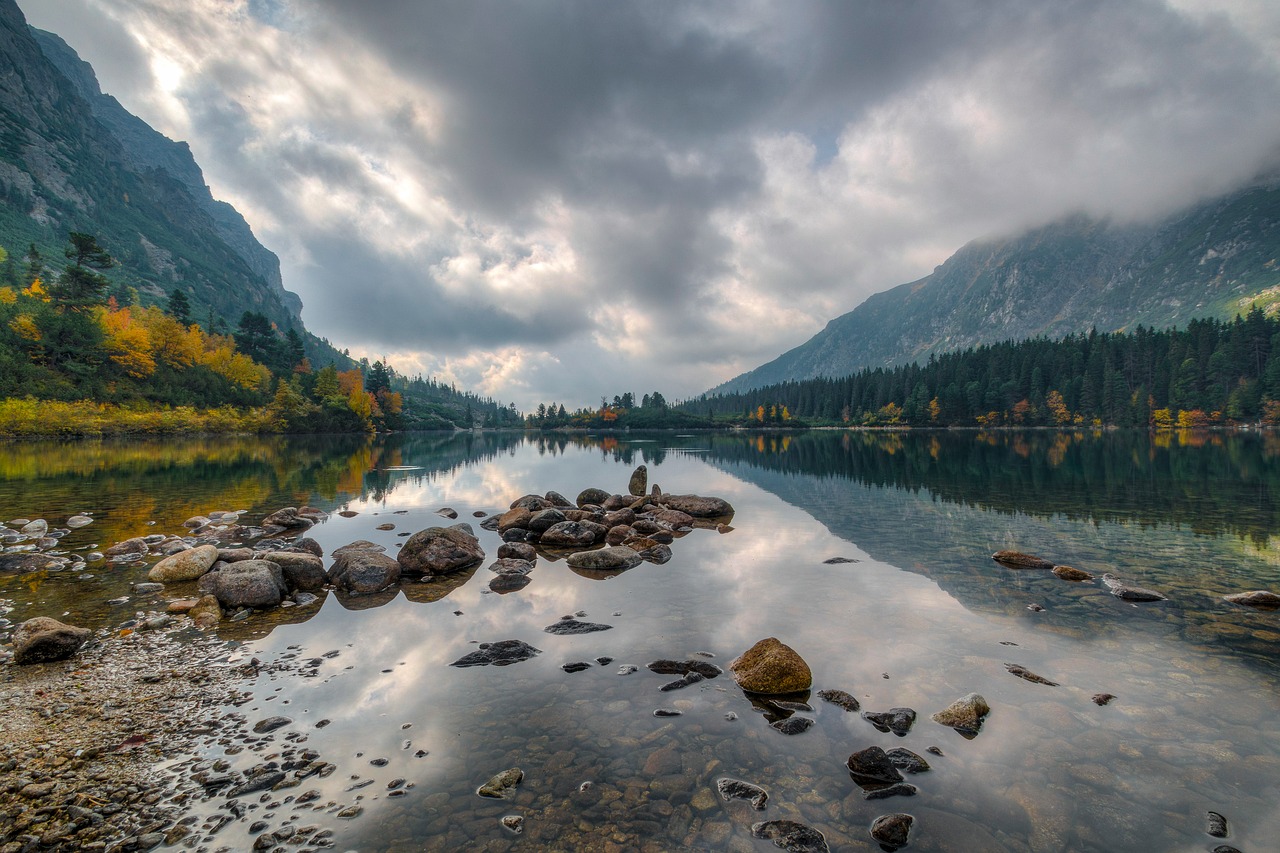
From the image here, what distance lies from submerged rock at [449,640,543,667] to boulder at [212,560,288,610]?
6.69 metres

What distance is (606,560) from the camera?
1822cm

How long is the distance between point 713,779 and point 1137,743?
6462 millimetres

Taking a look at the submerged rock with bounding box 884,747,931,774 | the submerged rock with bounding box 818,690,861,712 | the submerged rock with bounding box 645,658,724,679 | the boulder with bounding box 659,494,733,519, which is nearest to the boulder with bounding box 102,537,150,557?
the submerged rock with bounding box 645,658,724,679

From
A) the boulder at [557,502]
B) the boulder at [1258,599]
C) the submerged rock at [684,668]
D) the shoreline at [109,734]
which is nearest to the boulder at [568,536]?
the boulder at [557,502]

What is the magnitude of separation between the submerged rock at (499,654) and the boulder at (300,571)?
275 inches

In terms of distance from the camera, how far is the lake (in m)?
6.17

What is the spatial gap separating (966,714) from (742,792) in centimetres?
427

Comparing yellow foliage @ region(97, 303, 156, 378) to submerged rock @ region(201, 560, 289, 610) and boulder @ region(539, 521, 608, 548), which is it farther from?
boulder @ region(539, 521, 608, 548)

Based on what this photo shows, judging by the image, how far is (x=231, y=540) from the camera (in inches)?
794

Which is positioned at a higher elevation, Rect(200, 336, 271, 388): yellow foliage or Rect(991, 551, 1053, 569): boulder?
Rect(200, 336, 271, 388): yellow foliage

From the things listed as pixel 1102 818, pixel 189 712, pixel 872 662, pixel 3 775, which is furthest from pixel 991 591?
pixel 3 775

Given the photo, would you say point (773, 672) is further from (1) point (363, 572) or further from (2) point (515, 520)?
(2) point (515, 520)

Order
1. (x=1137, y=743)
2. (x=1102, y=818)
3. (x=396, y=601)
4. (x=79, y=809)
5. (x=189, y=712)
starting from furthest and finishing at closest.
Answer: (x=396, y=601)
(x=189, y=712)
(x=1137, y=743)
(x=1102, y=818)
(x=79, y=809)

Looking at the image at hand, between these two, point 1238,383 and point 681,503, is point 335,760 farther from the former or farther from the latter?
point 1238,383
